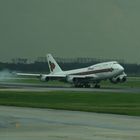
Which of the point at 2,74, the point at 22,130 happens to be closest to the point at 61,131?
the point at 22,130

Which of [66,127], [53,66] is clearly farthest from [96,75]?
[66,127]

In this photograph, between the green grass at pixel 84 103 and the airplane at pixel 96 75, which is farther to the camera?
the airplane at pixel 96 75

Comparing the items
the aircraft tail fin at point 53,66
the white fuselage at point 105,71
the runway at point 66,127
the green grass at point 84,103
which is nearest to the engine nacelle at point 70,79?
the white fuselage at point 105,71

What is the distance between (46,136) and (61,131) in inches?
71.7

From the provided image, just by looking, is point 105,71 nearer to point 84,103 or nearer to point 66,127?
point 84,103

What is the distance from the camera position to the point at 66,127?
22969mm

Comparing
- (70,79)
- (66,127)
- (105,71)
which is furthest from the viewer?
(70,79)

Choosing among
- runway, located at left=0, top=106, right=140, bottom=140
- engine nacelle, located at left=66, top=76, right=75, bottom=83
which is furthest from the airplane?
runway, located at left=0, top=106, right=140, bottom=140

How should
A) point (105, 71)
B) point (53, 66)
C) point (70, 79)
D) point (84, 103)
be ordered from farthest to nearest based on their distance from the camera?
1. point (53, 66)
2. point (70, 79)
3. point (105, 71)
4. point (84, 103)

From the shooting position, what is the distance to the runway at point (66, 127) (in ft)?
63.6

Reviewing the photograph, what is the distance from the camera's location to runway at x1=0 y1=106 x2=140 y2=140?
1938 centimetres

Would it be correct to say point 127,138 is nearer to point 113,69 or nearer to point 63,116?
point 63,116

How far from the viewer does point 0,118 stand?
27.5 meters

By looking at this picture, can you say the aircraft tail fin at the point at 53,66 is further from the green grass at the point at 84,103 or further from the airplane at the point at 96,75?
the green grass at the point at 84,103
